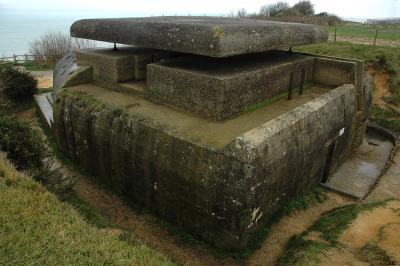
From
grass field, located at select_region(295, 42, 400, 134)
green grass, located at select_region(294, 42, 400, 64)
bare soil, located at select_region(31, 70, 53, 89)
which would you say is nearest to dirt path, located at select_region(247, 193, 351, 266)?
grass field, located at select_region(295, 42, 400, 134)

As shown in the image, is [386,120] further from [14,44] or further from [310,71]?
[14,44]

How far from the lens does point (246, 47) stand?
625cm

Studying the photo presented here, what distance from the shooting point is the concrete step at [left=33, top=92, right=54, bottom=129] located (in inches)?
414

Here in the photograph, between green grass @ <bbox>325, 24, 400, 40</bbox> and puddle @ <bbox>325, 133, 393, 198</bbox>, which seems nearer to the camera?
puddle @ <bbox>325, 133, 393, 198</bbox>

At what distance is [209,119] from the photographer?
644 centimetres

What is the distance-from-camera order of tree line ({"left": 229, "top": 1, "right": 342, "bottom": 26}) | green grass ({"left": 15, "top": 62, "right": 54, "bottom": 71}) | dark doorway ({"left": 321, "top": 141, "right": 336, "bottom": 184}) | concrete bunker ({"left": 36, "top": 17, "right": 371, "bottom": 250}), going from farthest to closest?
1. tree line ({"left": 229, "top": 1, "right": 342, "bottom": 26})
2. green grass ({"left": 15, "top": 62, "right": 54, "bottom": 71})
3. dark doorway ({"left": 321, "top": 141, "right": 336, "bottom": 184})
4. concrete bunker ({"left": 36, "top": 17, "right": 371, "bottom": 250})

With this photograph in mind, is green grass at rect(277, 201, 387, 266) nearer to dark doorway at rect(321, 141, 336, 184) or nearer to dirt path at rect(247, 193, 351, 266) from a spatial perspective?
dirt path at rect(247, 193, 351, 266)

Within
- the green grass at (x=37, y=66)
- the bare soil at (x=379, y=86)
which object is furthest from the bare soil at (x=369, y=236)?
the green grass at (x=37, y=66)

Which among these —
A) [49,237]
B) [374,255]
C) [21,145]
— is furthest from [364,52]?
[49,237]

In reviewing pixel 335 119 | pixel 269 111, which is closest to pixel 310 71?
pixel 335 119

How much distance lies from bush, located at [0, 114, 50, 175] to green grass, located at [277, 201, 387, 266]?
4646mm

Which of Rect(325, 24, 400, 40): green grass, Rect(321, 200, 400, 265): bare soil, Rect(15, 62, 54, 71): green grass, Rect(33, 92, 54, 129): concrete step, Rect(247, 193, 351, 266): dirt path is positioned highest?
Rect(325, 24, 400, 40): green grass

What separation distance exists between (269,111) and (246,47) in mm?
1528

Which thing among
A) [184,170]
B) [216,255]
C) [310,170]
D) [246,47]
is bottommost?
[216,255]
